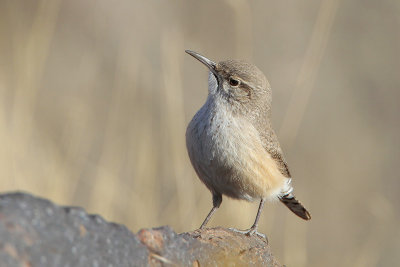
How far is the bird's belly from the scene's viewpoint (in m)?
4.68

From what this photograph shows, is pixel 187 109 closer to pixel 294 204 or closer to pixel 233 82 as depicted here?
pixel 294 204

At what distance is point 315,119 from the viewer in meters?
11.3

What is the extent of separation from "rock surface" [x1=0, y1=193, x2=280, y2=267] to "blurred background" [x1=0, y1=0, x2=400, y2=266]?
116 inches

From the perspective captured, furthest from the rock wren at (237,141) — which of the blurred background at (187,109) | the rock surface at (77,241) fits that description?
the rock surface at (77,241)

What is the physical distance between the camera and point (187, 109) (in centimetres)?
1006

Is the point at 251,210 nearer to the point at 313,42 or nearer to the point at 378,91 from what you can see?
the point at 313,42

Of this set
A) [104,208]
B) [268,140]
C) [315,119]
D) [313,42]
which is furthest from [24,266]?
[315,119]

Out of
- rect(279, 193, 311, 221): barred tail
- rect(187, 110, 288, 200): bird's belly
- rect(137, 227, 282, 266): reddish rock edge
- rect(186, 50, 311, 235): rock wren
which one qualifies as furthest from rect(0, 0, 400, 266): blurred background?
rect(137, 227, 282, 266): reddish rock edge

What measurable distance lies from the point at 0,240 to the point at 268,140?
301cm

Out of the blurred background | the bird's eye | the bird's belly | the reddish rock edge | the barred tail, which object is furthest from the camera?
the blurred background

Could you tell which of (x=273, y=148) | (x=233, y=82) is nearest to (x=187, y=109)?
(x=233, y=82)

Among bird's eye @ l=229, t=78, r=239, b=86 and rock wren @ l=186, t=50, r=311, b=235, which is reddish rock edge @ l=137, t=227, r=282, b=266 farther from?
bird's eye @ l=229, t=78, r=239, b=86

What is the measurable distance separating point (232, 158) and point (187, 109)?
5.41m

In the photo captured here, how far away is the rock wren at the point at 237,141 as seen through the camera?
15.4 ft
